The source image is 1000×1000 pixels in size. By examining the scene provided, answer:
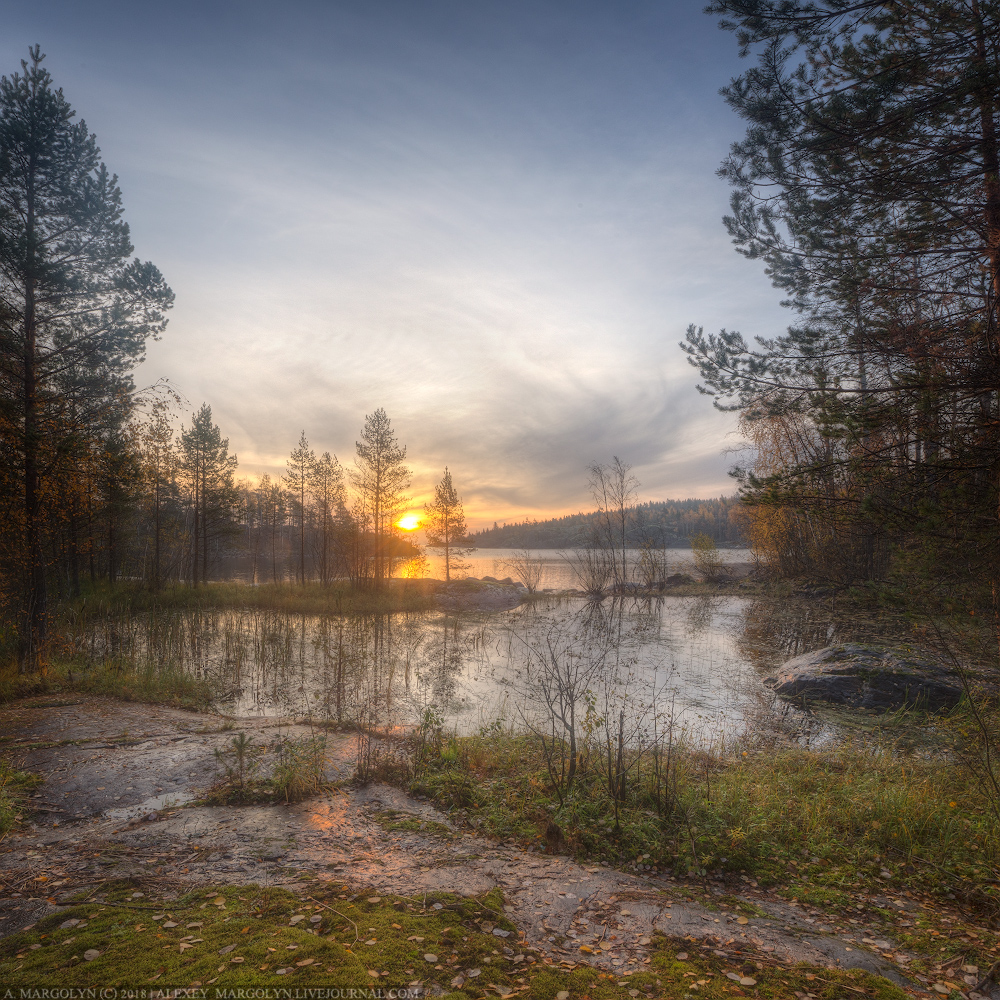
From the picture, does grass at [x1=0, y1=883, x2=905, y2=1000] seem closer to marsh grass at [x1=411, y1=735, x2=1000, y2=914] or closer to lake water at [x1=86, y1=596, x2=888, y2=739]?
marsh grass at [x1=411, y1=735, x2=1000, y2=914]

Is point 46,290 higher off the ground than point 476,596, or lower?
higher

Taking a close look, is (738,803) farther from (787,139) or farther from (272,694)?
(272,694)

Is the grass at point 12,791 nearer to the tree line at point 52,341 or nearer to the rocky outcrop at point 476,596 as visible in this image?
the tree line at point 52,341

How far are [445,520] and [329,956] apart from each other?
3540cm

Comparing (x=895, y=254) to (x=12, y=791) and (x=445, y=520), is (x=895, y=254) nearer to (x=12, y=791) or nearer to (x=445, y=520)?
(x=12, y=791)

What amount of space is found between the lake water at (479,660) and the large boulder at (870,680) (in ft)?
3.16

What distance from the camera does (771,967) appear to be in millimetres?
3000

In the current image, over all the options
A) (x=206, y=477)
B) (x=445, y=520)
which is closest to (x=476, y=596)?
(x=445, y=520)

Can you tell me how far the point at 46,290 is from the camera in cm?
1075

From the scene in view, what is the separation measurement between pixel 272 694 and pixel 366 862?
8483mm

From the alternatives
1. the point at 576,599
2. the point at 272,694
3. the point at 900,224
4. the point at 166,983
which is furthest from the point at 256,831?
the point at 576,599

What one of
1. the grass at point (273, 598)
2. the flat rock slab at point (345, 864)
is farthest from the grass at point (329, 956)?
the grass at point (273, 598)

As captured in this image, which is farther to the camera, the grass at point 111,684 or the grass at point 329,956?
the grass at point 111,684

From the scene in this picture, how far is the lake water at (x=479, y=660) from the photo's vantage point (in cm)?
1048
